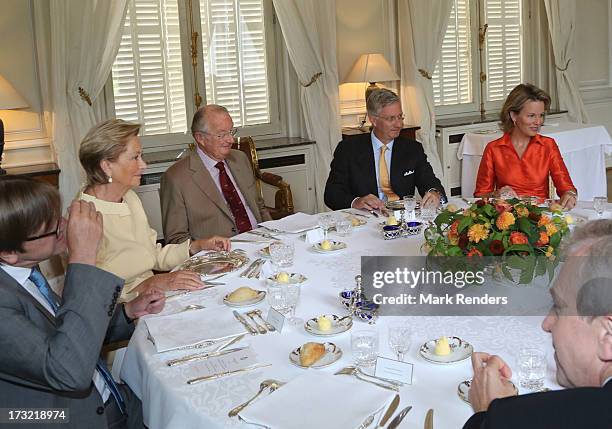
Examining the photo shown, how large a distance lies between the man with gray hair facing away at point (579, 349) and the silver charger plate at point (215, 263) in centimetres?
155

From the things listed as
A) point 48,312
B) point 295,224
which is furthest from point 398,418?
point 295,224

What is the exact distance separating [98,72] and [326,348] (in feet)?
13.3

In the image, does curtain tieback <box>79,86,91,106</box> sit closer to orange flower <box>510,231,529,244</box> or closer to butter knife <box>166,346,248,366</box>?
butter knife <box>166,346,248,366</box>

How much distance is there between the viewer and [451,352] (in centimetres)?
181

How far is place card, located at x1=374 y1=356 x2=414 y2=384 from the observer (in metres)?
1.67

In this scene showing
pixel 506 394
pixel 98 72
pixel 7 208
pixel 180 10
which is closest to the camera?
pixel 506 394

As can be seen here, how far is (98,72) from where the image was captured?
17.6 feet

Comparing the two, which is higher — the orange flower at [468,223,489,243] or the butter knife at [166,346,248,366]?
the orange flower at [468,223,489,243]

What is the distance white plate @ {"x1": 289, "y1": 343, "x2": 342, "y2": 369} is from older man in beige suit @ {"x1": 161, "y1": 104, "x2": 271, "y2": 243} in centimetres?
181

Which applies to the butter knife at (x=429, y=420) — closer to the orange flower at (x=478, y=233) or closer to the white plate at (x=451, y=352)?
the white plate at (x=451, y=352)

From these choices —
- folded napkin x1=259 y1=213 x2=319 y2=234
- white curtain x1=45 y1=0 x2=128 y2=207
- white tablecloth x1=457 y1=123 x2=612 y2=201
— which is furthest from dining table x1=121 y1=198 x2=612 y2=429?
white tablecloth x1=457 y1=123 x2=612 y2=201

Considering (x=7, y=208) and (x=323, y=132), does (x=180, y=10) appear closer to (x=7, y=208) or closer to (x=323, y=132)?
(x=323, y=132)

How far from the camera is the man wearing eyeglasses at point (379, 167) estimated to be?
4.11 meters

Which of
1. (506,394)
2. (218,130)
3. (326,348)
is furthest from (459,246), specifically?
(218,130)
